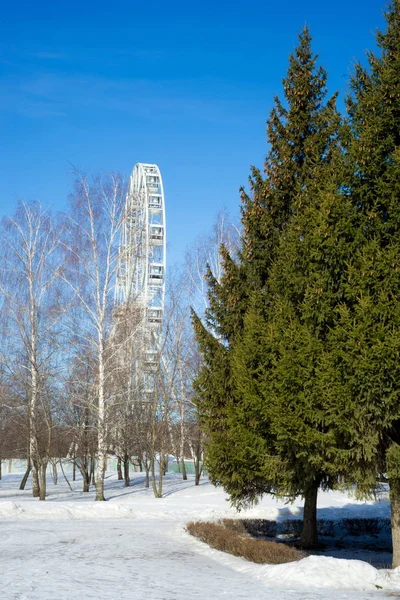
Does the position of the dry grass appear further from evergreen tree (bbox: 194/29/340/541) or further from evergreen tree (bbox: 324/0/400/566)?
evergreen tree (bbox: 324/0/400/566)

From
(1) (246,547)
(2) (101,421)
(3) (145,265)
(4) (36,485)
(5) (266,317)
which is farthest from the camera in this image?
(3) (145,265)

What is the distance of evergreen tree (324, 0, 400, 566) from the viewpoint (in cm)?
830

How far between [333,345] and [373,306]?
801 mm

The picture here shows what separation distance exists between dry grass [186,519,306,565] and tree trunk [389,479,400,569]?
68.9 inches

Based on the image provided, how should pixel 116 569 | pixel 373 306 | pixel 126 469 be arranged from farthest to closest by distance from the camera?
pixel 126 469 → pixel 116 569 → pixel 373 306

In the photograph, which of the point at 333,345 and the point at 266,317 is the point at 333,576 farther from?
the point at 266,317

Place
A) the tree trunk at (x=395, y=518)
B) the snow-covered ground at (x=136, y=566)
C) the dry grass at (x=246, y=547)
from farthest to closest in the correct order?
the dry grass at (x=246, y=547) → the tree trunk at (x=395, y=518) → the snow-covered ground at (x=136, y=566)

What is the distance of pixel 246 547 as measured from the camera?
10.6m

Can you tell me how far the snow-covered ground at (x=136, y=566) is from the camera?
292 inches

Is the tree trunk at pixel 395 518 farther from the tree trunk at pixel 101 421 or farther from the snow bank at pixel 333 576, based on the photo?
the tree trunk at pixel 101 421

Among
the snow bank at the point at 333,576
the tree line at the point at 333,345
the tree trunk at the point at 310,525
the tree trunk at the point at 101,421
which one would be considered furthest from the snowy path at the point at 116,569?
the tree trunk at the point at 101,421

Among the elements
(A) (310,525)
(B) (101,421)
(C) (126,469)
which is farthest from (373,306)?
(C) (126,469)

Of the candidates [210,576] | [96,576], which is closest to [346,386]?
[210,576]

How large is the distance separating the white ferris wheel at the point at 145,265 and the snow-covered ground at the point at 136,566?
968 cm
